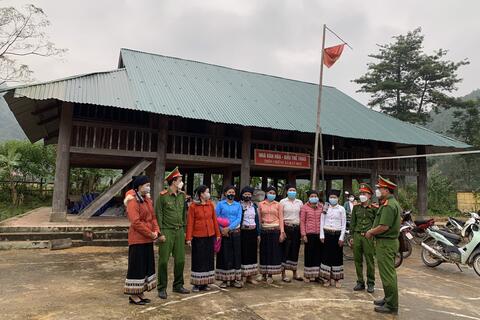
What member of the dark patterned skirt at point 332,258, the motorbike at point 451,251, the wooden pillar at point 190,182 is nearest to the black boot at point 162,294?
the dark patterned skirt at point 332,258

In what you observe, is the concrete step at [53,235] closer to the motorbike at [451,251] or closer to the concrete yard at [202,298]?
the concrete yard at [202,298]

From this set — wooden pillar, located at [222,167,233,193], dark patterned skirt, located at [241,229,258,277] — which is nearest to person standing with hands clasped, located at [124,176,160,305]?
→ dark patterned skirt, located at [241,229,258,277]

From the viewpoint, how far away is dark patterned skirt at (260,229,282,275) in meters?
5.34

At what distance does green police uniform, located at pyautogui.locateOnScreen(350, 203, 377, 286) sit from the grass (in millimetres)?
11608

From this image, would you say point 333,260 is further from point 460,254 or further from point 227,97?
point 227,97

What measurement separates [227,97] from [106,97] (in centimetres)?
386

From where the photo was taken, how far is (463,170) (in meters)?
37.7

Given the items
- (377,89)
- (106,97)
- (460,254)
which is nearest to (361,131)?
(460,254)

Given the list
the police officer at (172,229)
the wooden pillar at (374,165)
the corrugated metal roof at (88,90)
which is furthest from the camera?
the wooden pillar at (374,165)

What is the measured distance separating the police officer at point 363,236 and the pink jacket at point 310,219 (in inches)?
21.3

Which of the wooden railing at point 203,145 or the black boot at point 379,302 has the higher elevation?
the wooden railing at point 203,145

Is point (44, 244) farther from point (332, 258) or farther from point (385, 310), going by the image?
point (385, 310)

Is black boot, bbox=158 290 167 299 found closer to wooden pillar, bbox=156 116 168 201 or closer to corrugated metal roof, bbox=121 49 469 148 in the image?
corrugated metal roof, bbox=121 49 469 148

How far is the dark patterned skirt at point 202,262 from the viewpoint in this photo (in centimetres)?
473
